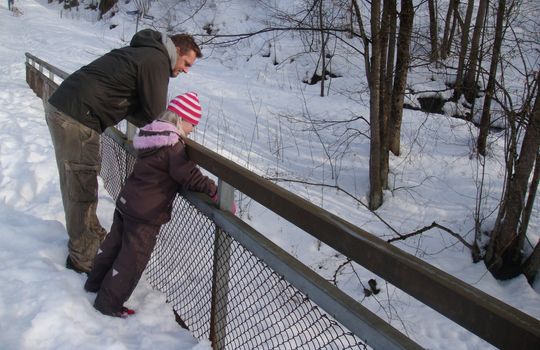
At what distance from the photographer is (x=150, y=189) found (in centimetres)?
271

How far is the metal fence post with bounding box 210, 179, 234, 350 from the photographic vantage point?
96.7 inches

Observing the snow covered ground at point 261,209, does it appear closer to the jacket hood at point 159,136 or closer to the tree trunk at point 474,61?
the tree trunk at point 474,61

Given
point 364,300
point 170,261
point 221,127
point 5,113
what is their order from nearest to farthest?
point 170,261, point 364,300, point 5,113, point 221,127

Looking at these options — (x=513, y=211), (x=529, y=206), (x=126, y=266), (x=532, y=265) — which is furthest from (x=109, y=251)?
(x=532, y=265)

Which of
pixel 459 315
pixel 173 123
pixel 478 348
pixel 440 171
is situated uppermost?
pixel 173 123

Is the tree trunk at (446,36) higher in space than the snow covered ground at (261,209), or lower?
higher

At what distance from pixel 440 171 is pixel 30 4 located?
3221cm

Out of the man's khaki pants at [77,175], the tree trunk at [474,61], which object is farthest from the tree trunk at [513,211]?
the man's khaki pants at [77,175]

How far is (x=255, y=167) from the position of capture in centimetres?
805

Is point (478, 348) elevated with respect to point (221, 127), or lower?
lower

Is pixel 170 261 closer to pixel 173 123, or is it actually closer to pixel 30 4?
pixel 173 123

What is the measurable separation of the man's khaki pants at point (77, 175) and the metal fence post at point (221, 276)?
3.73 feet

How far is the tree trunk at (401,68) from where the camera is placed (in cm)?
731

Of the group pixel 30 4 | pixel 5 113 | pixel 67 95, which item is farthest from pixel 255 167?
pixel 30 4
